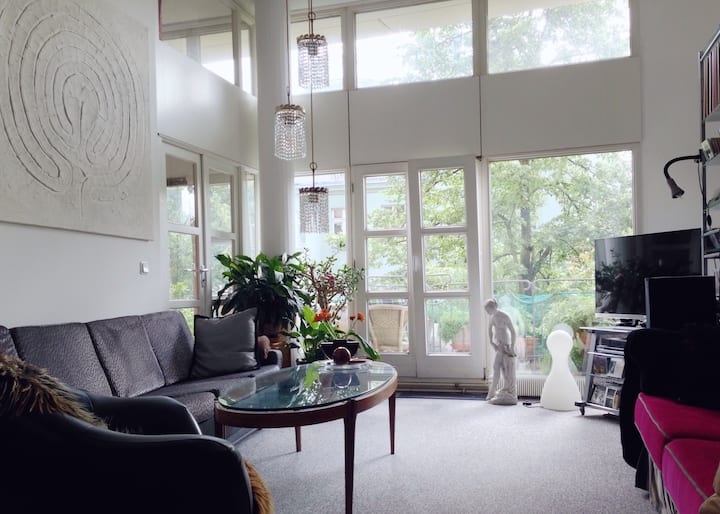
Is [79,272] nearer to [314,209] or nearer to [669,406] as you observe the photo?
[314,209]

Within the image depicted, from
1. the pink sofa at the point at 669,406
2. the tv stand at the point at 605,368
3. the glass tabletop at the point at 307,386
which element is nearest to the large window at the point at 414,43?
the tv stand at the point at 605,368

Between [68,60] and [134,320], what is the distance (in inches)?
65.1

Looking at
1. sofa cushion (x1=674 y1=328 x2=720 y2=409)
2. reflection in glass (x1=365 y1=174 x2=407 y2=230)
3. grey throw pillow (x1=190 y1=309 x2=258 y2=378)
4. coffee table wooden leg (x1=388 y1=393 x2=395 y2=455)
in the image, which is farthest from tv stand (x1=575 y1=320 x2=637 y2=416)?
grey throw pillow (x1=190 y1=309 x2=258 y2=378)

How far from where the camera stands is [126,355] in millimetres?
3244

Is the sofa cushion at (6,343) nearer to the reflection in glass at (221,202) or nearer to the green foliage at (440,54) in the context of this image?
the reflection in glass at (221,202)

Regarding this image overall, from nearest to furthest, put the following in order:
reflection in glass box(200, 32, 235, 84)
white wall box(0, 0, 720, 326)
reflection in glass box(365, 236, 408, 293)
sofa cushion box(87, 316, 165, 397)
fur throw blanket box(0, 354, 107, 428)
Result: fur throw blanket box(0, 354, 107, 428) < sofa cushion box(87, 316, 165, 397) < white wall box(0, 0, 720, 326) < reflection in glass box(200, 32, 235, 84) < reflection in glass box(365, 236, 408, 293)

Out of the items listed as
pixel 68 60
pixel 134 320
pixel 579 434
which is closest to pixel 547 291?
pixel 579 434

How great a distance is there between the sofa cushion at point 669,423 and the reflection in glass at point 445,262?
283cm

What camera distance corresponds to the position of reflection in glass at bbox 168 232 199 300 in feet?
14.4

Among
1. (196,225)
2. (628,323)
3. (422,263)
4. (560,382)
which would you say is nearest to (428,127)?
A: (422,263)

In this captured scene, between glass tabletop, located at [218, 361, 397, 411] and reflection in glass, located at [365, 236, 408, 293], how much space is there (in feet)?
6.99

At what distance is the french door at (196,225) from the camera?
14.5 ft

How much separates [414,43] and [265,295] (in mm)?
2997

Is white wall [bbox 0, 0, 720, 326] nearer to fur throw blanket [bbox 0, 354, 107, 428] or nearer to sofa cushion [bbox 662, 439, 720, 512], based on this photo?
fur throw blanket [bbox 0, 354, 107, 428]
